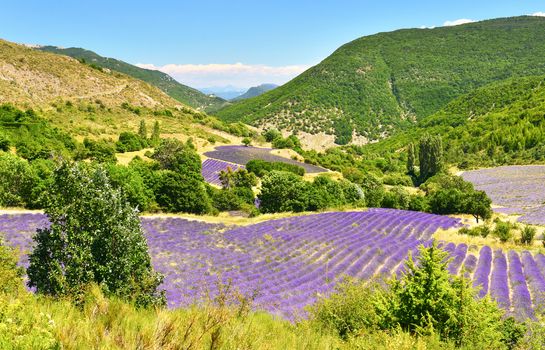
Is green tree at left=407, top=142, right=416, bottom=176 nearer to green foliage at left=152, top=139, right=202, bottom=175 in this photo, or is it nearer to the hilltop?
the hilltop

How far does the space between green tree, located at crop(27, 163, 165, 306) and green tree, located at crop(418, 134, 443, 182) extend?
8054 centimetres

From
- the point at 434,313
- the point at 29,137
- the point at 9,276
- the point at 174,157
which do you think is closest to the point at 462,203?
the point at 174,157

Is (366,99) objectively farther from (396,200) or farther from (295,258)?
(295,258)

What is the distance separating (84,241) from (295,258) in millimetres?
16446

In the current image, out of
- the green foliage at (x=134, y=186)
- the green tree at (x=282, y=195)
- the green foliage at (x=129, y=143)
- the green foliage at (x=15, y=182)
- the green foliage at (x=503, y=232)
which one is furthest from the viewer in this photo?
the green foliage at (x=129, y=143)

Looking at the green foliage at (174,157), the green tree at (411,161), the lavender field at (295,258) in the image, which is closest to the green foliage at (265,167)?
the green foliage at (174,157)

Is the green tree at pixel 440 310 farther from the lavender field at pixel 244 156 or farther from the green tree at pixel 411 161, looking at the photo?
the green tree at pixel 411 161

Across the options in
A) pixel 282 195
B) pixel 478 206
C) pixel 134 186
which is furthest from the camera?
pixel 478 206

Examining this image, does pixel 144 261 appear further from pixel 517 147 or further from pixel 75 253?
pixel 517 147

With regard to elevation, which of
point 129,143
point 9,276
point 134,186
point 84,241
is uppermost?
point 129,143

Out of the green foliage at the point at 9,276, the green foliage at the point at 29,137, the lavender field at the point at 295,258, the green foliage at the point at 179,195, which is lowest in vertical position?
the lavender field at the point at 295,258

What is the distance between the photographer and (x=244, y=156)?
70.2m

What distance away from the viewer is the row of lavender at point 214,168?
54.3m

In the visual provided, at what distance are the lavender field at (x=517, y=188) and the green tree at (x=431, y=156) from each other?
19.8ft
